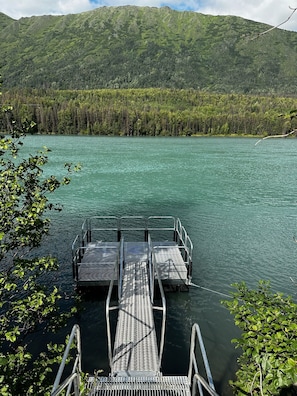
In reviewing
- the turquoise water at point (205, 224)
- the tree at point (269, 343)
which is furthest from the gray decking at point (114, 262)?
the tree at point (269, 343)

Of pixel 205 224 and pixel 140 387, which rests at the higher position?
pixel 140 387

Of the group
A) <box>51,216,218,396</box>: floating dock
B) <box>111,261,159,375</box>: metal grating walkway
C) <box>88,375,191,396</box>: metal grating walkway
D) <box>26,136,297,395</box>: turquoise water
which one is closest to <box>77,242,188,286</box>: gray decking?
<box>51,216,218,396</box>: floating dock

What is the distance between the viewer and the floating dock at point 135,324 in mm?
6023

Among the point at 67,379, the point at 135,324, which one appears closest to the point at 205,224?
the point at 135,324

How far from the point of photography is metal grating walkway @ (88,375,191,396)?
6.03 meters

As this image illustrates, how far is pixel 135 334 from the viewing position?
873 centimetres

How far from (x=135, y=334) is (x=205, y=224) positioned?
14695mm

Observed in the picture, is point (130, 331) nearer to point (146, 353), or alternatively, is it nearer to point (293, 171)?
point (146, 353)

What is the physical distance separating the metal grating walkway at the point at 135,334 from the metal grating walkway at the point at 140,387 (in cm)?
92

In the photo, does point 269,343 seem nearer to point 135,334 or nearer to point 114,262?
point 135,334

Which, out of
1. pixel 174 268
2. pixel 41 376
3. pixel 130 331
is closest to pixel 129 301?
pixel 130 331

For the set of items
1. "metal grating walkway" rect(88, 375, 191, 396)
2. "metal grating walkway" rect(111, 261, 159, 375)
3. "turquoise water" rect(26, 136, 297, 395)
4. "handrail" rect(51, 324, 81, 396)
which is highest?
"handrail" rect(51, 324, 81, 396)

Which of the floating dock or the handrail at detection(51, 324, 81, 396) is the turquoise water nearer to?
the floating dock

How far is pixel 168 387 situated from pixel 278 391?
205 cm
